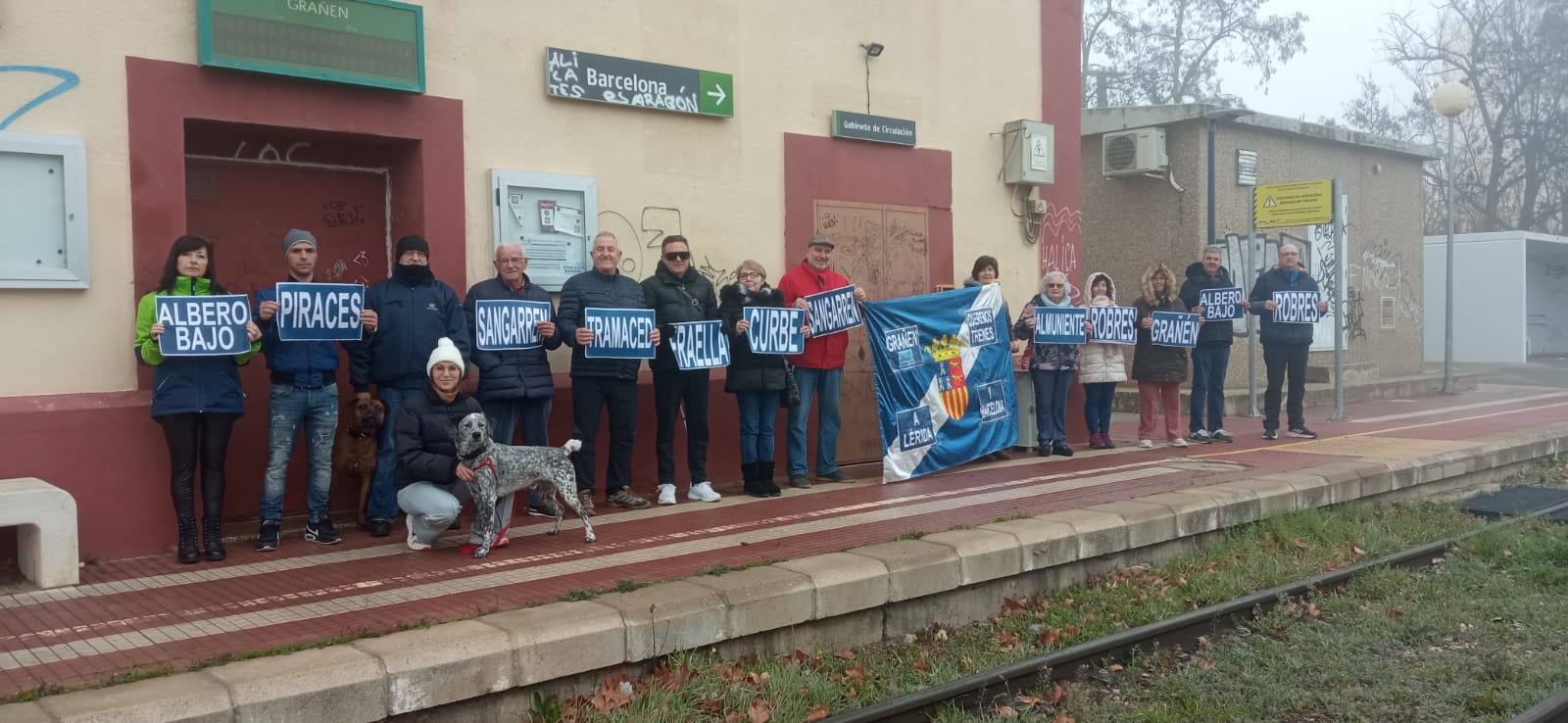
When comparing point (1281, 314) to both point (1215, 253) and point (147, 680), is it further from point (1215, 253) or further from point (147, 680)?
point (147, 680)

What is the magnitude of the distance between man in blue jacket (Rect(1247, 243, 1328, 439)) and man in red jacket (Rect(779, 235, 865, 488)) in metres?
5.37

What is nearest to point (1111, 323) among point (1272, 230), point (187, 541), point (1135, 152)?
point (1135, 152)

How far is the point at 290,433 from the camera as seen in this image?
7445mm

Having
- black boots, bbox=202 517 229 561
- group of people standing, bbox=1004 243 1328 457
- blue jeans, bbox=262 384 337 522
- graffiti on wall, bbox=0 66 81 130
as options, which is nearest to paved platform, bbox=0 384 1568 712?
black boots, bbox=202 517 229 561

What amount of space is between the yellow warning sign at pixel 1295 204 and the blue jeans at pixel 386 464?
1240cm

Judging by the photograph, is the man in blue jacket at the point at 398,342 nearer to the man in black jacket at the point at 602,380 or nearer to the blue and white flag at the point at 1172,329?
the man in black jacket at the point at 602,380

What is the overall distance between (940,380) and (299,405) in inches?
222

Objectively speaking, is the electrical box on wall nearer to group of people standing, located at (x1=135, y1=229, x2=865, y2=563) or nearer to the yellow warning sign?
group of people standing, located at (x1=135, y1=229, x2=865, y2=563)

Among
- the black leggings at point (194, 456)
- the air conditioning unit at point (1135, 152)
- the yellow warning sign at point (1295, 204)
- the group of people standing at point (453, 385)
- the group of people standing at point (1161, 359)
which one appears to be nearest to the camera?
the black leggings at point (194, 456)

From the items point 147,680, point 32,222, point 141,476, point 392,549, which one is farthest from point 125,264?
point 147,680

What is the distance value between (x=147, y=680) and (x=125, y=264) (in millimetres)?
3727

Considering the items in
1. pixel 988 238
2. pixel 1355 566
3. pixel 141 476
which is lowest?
pixel 1355 566

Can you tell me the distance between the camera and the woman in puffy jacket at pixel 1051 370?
11.8 metres

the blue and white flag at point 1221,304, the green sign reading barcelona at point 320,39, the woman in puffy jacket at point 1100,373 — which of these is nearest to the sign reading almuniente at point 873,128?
the woman in puffy jacket at point 1100,373
